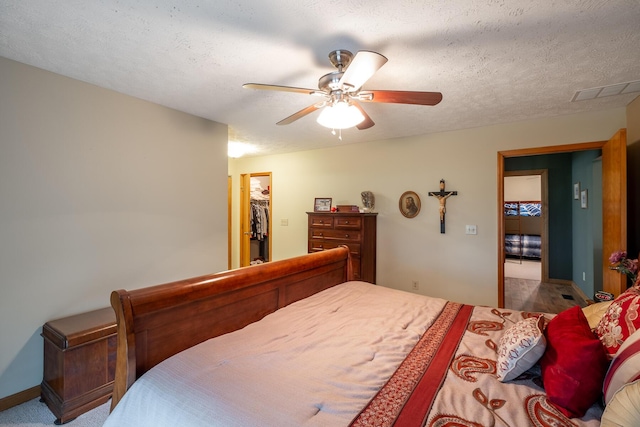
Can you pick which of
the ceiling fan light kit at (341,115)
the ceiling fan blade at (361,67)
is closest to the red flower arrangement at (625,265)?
Answer: the ceiling fan light kit at (341,115)

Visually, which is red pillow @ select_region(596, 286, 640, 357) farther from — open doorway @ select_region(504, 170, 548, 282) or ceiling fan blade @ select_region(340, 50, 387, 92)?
open doorway @ select_region(504, 170, 548, 282)

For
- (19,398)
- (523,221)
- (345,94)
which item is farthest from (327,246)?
(523,221)

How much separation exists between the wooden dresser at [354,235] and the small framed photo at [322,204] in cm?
35

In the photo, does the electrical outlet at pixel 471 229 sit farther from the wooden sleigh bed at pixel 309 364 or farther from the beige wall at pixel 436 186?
the wooden sleigh bed at pixel 309 364

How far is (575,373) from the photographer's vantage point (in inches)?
39.2

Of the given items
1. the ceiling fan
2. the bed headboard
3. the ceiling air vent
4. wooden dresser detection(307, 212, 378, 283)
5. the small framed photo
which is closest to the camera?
the bed headboard

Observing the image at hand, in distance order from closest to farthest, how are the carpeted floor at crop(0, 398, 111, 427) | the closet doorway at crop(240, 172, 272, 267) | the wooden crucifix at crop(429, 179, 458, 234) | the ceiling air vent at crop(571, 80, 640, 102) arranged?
the carpeted floor at crop(0, 398, 111, 427) → the ceiling air vent at crop(571, 80, 640, 102) → the wooden crucifix at crop(429, 179, 458, 234) → the closet doorway at crop(240, 172, 272, 267)

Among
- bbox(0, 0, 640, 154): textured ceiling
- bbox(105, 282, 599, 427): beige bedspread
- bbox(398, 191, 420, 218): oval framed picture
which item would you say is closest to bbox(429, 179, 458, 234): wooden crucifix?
bbox(398, 191, 420, 218): oval framed picture

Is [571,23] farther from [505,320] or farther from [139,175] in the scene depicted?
[139,175]

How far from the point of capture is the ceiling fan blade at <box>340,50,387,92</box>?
1.41 m

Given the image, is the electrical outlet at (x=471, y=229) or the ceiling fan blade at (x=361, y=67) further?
the electrical outlet at (x=471, y=229)

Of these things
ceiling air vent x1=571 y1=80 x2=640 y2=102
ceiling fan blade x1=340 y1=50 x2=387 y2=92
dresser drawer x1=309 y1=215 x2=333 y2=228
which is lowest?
dresser drawer x1=309 y1=215 x2=333 y2=228

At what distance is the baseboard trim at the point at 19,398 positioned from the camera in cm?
198

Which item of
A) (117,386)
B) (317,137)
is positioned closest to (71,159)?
(117,386)
